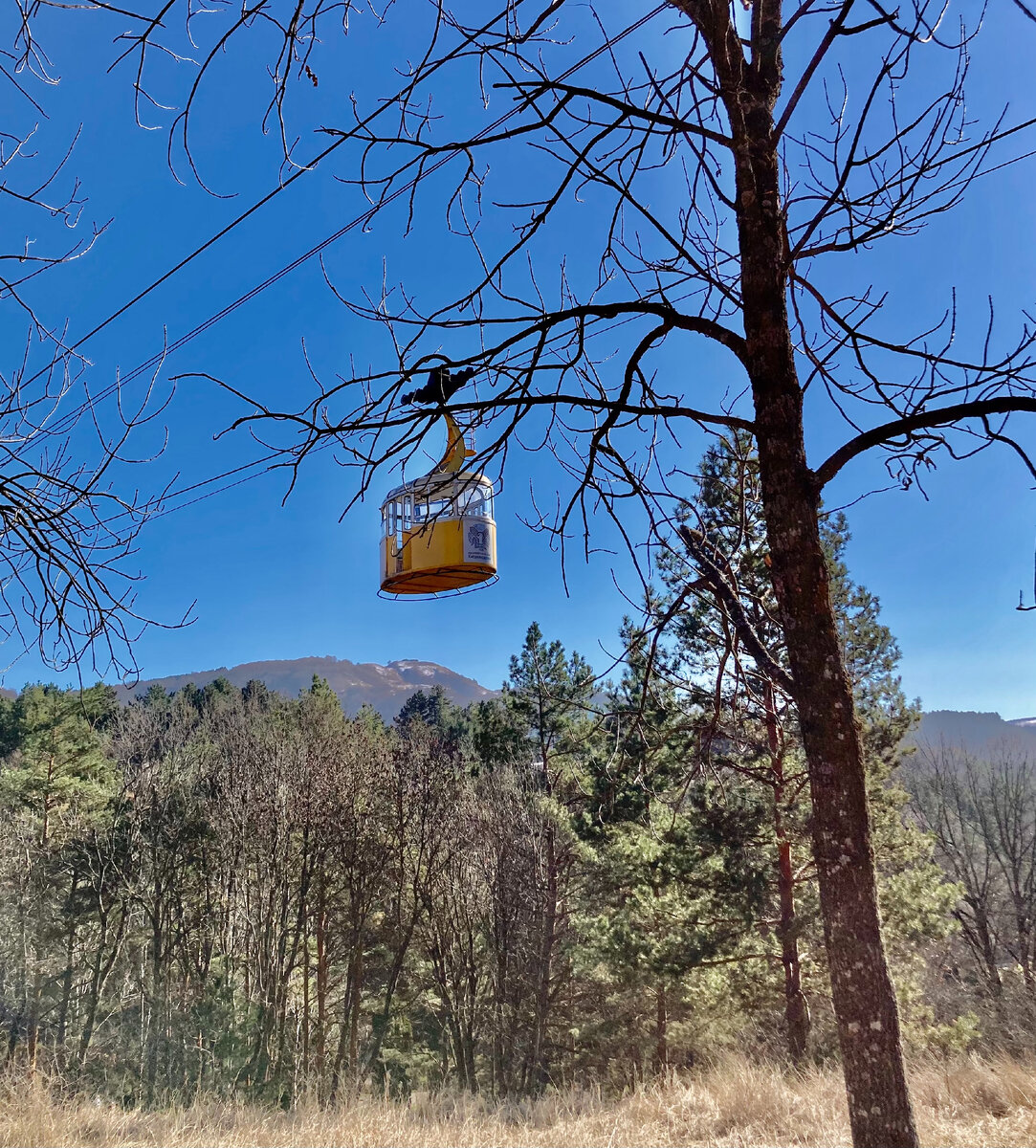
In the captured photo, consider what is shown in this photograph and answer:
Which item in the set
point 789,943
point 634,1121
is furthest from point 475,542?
point 789,943

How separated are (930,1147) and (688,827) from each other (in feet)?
30.7

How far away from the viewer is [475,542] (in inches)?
275

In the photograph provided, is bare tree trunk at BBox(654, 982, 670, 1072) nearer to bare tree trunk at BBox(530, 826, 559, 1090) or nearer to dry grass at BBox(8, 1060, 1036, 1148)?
bare tree trunk at BBox(530, 826, 559, 1090)

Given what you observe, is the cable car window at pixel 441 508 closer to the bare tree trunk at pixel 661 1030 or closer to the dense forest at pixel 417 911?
the dense forest at pixel 417 911

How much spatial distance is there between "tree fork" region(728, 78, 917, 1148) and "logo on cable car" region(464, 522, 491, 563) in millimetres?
4725

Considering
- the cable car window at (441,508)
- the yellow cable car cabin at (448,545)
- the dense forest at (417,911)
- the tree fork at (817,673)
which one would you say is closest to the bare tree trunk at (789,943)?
the dense forest at (417,911)

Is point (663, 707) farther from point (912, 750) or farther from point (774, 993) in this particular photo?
point (912, 750)

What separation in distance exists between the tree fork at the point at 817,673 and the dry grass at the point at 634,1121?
442 centimetres

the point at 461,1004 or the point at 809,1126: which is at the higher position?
the point at 809,1126

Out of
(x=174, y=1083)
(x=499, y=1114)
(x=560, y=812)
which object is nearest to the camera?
(x=499, y=1114)

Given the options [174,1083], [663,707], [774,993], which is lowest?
[174,1083]

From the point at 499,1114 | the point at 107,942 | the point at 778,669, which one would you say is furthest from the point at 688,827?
the point at 107,942

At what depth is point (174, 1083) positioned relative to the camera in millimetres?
15875

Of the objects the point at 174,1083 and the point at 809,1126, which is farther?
the point at 174,1083
